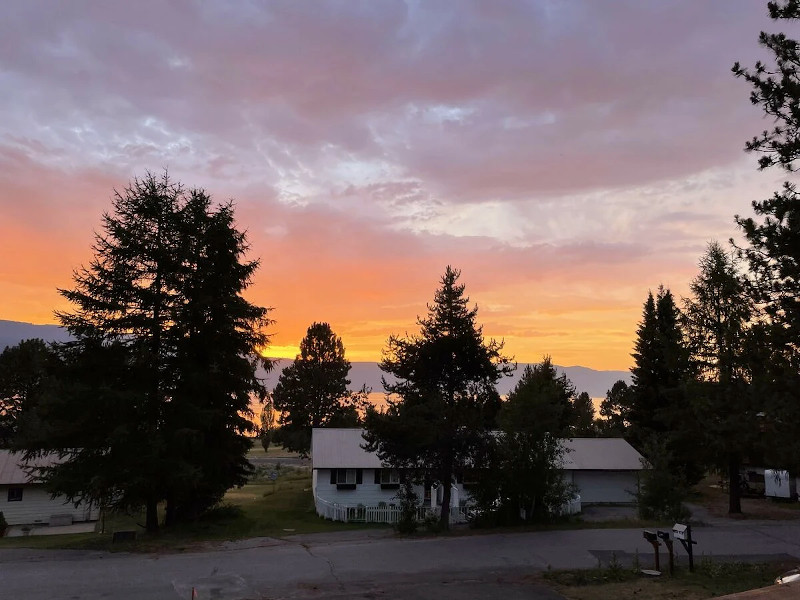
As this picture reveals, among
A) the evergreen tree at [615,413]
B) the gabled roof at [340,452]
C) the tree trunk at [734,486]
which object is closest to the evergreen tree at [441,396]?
the gabled roof at [340,452]

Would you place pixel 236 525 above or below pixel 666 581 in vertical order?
below

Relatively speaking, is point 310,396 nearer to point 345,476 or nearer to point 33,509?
point 345,476

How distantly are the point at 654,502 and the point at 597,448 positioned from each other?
1797 cm

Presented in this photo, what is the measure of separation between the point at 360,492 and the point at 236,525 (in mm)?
13344

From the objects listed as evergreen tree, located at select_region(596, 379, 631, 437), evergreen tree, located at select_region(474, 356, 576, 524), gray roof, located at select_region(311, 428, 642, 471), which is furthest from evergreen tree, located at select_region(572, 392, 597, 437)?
evergreen tree, located at select_region(474, 356, 576, 524)

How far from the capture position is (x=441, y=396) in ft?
75.6

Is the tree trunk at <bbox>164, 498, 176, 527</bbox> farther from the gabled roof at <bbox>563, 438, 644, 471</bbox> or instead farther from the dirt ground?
the dirt ground

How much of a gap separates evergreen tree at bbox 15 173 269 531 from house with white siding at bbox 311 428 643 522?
7.31 m

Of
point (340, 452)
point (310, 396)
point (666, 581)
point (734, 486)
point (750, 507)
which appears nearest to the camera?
point (666, 581)

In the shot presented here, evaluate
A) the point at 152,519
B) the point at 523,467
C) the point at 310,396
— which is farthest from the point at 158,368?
the point at 310,396

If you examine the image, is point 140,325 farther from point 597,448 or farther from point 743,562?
point 597,448

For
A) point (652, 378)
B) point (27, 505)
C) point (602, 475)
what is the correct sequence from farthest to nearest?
point (652, 378) → point (602, 475) → point (27, 505)

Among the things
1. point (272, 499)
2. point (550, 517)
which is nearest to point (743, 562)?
point (550, 517)

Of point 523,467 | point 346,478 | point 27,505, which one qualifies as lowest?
point 27,505
